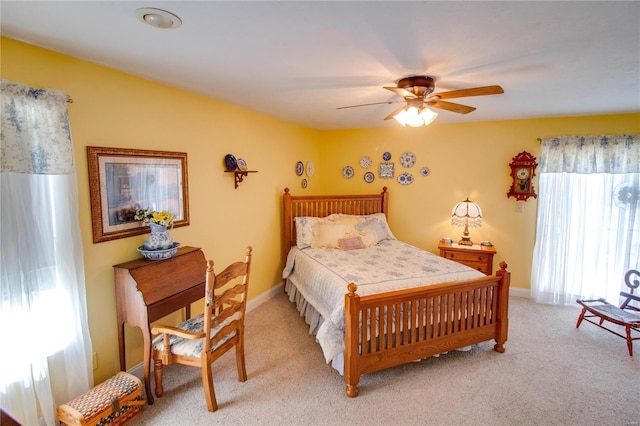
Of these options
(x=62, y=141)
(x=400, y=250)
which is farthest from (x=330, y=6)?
(x=400, y=250)

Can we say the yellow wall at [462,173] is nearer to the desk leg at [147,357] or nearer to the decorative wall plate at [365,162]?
the decorative wall plate at [365,162]

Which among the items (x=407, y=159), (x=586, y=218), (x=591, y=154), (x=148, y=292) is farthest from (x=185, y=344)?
(x=591, y=154)

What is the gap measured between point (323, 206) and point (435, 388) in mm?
2709

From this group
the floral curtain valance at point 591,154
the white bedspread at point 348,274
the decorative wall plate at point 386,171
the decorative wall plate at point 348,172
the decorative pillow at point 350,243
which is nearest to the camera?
the white bedspread at point 348,274

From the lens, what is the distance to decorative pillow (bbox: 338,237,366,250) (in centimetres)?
380

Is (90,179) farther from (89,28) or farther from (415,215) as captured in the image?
(415,215)

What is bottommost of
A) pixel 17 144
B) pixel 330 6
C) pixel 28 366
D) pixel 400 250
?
pixel 28 366

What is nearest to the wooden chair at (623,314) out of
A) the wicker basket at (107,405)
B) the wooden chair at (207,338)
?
the wooden chair at (207,338)

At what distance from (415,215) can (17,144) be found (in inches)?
167

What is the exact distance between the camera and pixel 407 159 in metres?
4.51

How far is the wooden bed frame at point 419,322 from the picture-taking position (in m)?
2.26

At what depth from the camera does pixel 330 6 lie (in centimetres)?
133

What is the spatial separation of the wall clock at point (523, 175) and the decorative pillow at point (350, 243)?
6.94ft

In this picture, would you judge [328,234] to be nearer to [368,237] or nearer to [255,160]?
[368,237]
